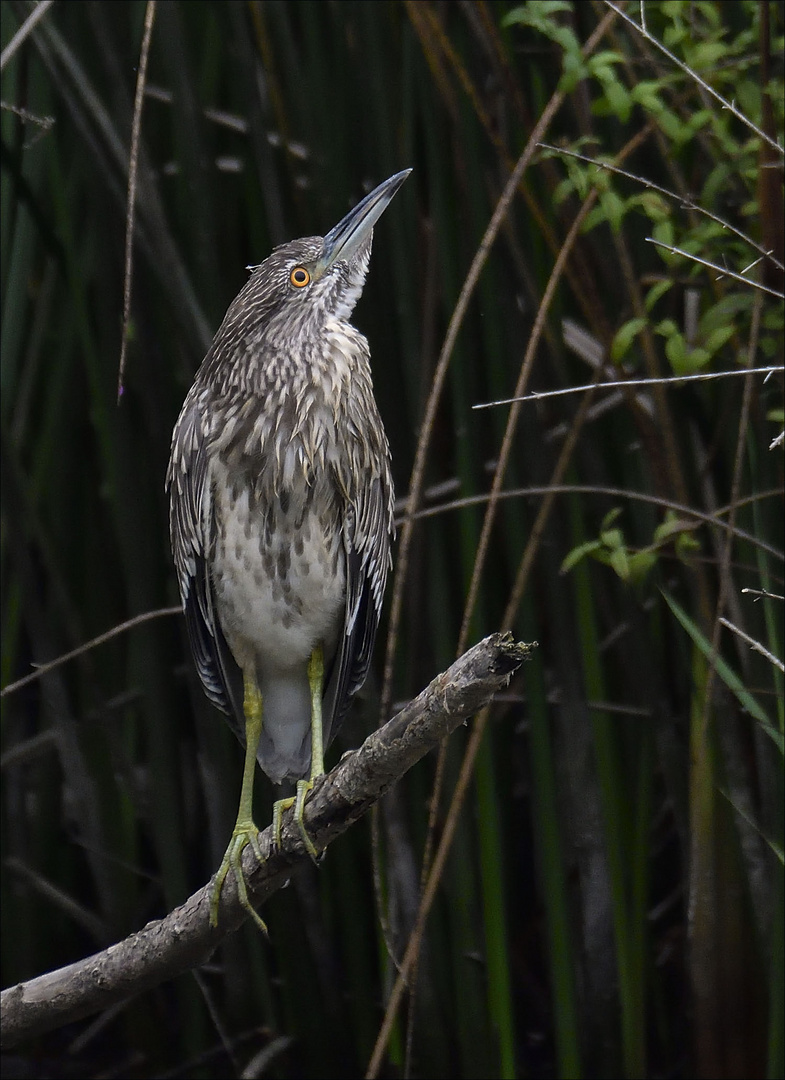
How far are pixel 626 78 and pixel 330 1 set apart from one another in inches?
28.3

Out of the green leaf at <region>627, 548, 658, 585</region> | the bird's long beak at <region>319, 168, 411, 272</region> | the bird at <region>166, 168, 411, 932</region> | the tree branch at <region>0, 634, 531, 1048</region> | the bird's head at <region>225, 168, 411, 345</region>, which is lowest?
the tree branch at <region>0, 634, 531, 1048</region>

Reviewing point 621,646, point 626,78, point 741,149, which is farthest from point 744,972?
point 626,78

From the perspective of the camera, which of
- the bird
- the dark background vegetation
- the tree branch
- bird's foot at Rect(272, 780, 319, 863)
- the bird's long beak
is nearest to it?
the tree branch

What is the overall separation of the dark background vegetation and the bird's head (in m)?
0.16

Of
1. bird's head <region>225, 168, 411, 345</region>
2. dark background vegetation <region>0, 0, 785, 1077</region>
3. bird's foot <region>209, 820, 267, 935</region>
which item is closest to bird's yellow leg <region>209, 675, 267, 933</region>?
bird's foot <region>209, 820, 267, 935</region>

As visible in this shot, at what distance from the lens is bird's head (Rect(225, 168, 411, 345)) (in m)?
2.29

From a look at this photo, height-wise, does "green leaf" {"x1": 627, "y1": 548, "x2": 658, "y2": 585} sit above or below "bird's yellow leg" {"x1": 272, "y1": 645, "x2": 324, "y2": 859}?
above

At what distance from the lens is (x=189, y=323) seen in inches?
97.7

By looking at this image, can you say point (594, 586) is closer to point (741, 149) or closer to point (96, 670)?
point (741, 149)

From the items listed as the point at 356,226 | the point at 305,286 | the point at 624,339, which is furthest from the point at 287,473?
the point at 624,339

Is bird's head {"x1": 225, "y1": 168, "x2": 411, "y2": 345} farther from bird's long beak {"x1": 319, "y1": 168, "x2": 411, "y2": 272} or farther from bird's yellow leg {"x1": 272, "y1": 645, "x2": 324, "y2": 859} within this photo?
bird's yellow leg {"x1": 272, "y1": 645, "x2": 324, "y2": 859}

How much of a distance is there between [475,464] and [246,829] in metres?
0.87

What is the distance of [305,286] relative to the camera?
233cm

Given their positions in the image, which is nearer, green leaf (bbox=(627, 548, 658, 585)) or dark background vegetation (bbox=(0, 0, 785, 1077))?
green leaf (bbox=(627, 548, 658, 585))
